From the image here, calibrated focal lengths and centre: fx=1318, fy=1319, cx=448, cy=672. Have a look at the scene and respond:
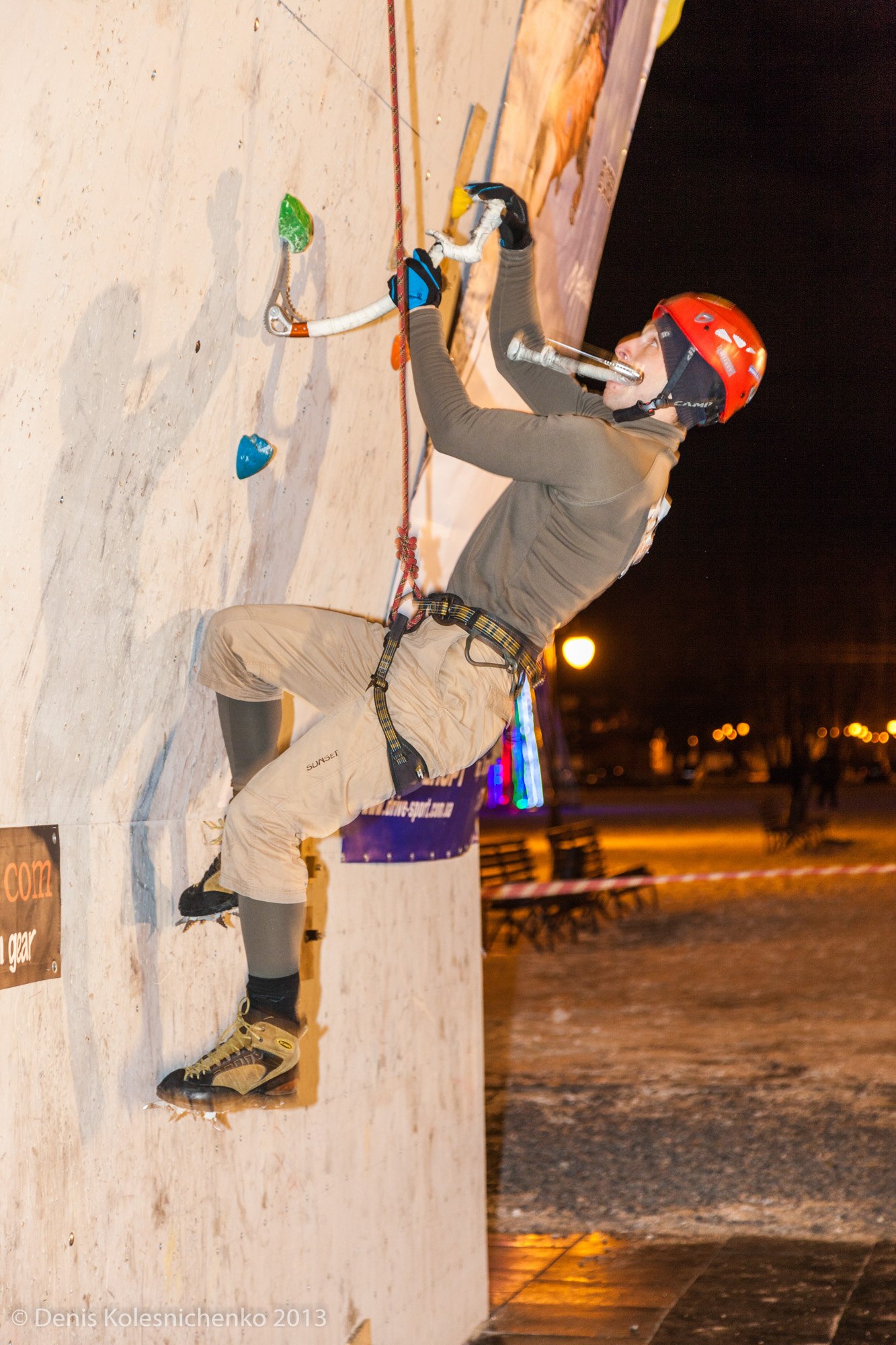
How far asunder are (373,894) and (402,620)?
1785 mm

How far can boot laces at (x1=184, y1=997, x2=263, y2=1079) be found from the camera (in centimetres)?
295

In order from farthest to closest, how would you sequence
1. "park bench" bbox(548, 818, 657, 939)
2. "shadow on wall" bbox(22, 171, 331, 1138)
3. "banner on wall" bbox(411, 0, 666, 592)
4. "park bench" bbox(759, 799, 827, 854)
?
1. "park bench" bbox(759, 799, 827, 854)
2. "park bench" bbox(548, 818, 657, 939)
3. "banner on wall" bbox(411, 0, 666, 592)
4. "shadow on wall" bbox(22, 171, 331, 1138)

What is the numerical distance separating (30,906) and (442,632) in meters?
1.12

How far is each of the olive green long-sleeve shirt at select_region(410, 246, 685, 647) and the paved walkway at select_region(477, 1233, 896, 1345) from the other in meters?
3.35

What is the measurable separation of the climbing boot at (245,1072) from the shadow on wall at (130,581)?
22 cm

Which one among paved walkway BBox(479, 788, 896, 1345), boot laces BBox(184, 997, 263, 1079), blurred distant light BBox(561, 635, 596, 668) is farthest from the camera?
blurred distant light BBox(561, 635, 596, 668)

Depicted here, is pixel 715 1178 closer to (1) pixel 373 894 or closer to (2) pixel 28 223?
(1) pixel 373 894

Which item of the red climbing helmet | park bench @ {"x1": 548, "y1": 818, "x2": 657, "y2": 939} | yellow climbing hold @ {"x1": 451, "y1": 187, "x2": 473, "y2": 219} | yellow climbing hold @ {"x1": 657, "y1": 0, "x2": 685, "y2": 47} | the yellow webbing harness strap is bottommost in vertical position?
park bench @ {"x1": 548, "y1": 818, "x2": 657, "y2": 939}

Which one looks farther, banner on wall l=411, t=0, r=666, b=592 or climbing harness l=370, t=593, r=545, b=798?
banner on wall l=411, t=0, r=666, b=592

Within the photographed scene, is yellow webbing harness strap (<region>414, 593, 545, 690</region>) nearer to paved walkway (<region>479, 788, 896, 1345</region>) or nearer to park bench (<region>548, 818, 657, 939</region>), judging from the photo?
paved walkway (<region>479, 788, 896, 1345</region>)

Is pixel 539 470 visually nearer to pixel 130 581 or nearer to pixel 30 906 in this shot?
pixel 130 581

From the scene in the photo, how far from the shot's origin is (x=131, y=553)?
9.61 feet

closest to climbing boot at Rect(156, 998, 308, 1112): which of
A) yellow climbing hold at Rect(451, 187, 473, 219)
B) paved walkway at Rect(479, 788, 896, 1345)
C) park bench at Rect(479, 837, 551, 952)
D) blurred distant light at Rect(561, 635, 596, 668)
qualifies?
yellow climbing hold at Rect(451, 187, 473, 219)

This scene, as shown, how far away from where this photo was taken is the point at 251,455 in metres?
3.23
